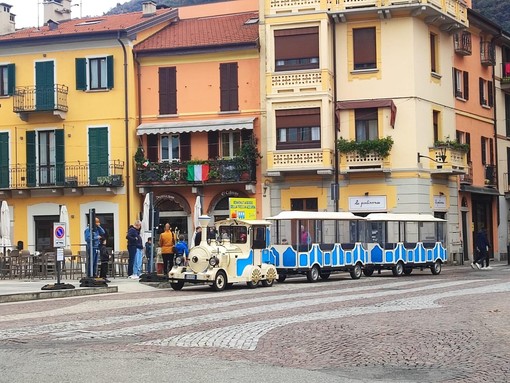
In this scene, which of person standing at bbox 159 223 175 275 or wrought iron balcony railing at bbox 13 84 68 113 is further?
wrought iron balcony railing at bbox 13 84 68 113

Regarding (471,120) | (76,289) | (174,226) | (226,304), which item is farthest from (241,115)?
(226,304)

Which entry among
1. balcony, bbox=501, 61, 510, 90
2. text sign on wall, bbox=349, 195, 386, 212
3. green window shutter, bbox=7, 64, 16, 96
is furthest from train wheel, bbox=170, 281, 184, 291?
balcony, bbox=501, 61, 510, 90

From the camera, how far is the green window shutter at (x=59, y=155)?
142 feet

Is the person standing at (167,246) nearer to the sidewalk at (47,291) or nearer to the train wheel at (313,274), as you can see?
the sidewalk at (47,291)

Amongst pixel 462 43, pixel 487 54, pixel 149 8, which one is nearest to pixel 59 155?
pixel 149 8

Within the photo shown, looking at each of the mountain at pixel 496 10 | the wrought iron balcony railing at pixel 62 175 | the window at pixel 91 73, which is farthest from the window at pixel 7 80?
the mountain at pixel 496 10

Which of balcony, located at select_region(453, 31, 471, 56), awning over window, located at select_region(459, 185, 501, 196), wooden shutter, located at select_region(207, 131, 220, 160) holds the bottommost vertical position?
awning over window, located at select_region(459, 185, 501, 196)

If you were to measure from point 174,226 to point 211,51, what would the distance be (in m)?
8.44

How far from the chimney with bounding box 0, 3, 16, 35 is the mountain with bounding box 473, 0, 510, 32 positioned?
3304 cm

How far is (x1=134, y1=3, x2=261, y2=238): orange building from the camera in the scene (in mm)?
41656

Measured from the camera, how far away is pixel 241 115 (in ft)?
139

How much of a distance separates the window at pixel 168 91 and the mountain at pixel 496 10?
29.8m

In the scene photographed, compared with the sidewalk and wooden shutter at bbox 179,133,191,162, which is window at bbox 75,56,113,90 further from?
the sidewalk

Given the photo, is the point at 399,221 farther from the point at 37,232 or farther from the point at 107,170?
the point at 37,232
